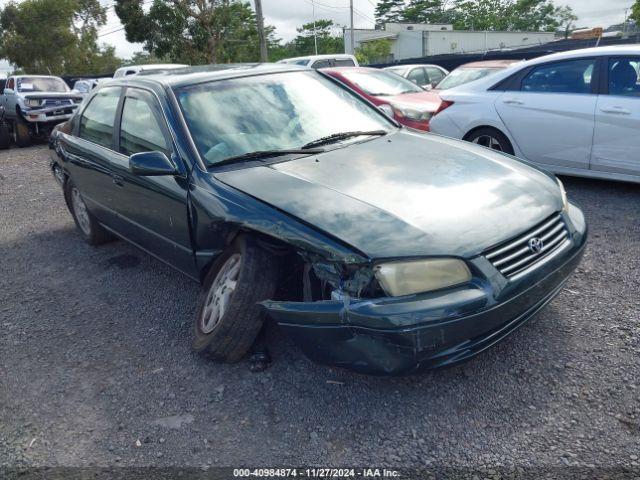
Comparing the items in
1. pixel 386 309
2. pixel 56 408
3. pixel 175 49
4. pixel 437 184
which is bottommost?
pixel 56 408

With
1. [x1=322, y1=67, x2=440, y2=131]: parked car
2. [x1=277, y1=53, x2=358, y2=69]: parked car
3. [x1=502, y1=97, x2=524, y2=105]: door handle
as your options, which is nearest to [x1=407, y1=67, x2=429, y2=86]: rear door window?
[x1=277, y1=53, x2=358, y2=69]: parked car

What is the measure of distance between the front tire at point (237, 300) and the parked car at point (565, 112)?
397cm

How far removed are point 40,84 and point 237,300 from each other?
14038 mm

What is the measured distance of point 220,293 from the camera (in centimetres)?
289

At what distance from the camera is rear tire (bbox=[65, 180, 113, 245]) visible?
4801 mm

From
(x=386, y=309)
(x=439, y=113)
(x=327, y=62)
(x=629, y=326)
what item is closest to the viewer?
(x=386, y=309)

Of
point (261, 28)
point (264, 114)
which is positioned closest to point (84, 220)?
point (264, 114)

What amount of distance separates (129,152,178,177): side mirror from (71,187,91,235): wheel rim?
2.18 m

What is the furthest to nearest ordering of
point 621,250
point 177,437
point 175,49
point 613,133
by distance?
point 175,49, point 613,133, point 621,250, point 177,437

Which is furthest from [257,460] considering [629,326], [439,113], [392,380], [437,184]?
[439,113]

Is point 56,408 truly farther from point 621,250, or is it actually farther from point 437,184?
point 621,250

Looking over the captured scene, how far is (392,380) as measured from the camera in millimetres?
2631

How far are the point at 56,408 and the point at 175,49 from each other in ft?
98.5

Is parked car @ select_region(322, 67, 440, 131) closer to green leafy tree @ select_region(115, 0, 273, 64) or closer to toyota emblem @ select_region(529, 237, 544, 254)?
toyota emblem @ select_region(529, 237, 544, 254)
